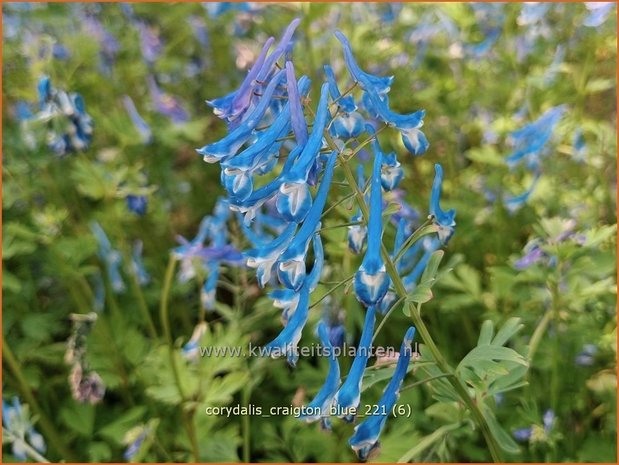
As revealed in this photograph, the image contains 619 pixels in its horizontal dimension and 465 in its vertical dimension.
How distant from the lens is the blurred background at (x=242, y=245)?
3471mm

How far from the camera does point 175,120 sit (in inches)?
229

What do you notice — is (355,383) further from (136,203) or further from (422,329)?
(136,203)

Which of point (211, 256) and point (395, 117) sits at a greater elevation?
point (395, 117)

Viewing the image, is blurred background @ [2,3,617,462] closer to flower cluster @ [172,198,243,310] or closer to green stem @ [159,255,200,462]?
green stem @ [159,255,200,462]

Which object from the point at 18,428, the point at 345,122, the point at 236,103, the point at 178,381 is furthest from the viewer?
the point at 18,428

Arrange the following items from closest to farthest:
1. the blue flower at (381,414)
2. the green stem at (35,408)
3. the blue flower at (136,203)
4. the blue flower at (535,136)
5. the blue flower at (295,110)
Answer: the blue flower at (295,110) → the blue flower at (381,414) → the green stem at (35,408) → the blue flower at (535,136) → the blue flower at (136,203)

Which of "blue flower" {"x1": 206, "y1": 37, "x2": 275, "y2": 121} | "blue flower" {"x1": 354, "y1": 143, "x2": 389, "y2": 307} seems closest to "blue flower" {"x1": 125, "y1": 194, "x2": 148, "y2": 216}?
"blue flower" {"x1": 206, "y1": 37, "x2": 275, "y2": 121}

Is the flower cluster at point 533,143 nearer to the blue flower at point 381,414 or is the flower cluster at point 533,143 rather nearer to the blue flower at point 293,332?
the blue flower at point 381,414

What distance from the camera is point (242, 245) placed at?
12.4 ft

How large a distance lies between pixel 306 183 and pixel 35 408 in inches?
116

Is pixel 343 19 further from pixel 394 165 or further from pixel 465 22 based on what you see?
pixel 394 165

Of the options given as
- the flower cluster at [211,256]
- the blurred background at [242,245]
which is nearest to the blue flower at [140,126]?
the blurred background at [242,245]

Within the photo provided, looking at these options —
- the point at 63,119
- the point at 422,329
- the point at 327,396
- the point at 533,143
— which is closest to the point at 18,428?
the point at 63,119

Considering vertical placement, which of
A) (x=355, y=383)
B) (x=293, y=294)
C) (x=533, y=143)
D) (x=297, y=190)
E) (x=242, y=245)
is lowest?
(x=242, y=245)
